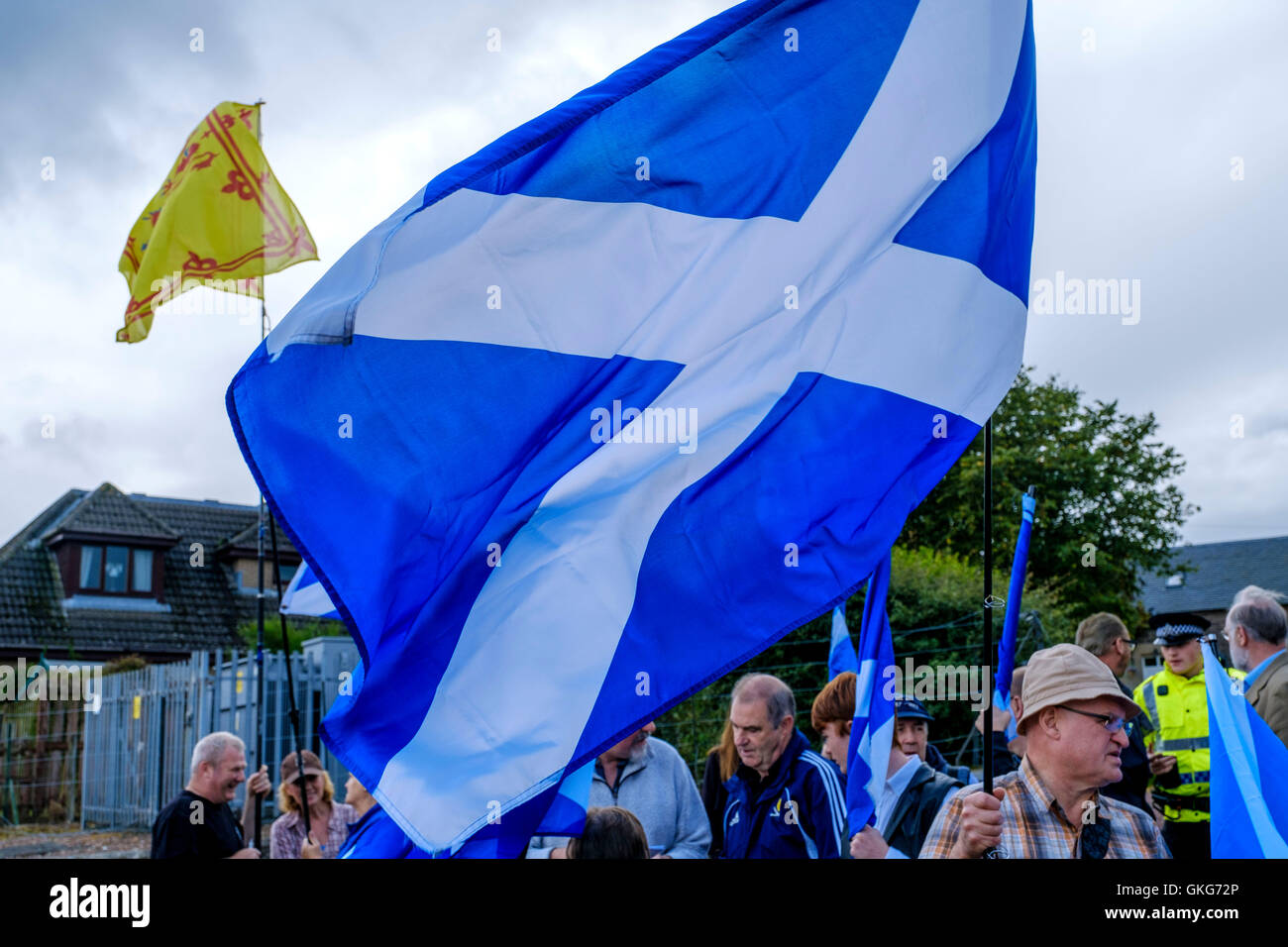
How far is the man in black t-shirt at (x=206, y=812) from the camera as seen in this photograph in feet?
19.7

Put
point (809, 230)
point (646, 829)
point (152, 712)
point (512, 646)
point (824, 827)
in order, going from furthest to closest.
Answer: point (152, 712), point (646, 829), point (824, 827), point (809, 230), point (512, 646)

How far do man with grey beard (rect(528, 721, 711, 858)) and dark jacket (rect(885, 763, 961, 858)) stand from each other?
917mm

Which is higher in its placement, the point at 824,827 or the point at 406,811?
the point at 406,811

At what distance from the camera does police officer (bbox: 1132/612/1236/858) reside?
632cm

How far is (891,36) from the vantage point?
3926 millimetres

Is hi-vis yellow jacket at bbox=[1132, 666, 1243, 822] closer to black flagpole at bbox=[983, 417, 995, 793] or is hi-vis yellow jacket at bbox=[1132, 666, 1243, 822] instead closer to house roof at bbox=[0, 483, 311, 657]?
black flagpole at bbox=[983, 417, 995, 793]

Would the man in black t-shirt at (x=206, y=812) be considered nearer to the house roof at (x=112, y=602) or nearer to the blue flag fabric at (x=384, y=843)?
the blue flag fabric at (x=384, y=843)

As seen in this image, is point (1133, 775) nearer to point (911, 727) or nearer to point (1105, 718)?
point (911, 727)

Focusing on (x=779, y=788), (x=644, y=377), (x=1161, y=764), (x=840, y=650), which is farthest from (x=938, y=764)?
(x=644, y=377)
